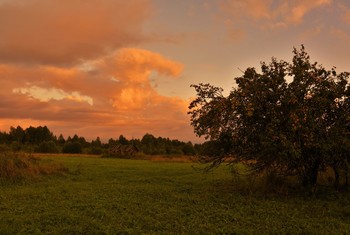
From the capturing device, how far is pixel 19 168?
24.6 metres

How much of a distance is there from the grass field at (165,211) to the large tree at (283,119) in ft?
6.57

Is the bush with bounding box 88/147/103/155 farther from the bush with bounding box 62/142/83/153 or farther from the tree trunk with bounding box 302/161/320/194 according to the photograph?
the tree trunk with bounding box 302/161/320/194

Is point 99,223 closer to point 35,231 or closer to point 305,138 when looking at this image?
point 35,231

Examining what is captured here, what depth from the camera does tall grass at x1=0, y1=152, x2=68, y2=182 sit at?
2327 cm

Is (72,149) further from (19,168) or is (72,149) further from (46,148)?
(19,168)

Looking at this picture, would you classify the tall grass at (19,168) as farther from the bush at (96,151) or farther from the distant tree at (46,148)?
the distant tree at (46,148)

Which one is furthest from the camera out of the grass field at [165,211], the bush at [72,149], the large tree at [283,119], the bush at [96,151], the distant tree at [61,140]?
the distant tree at [61,140]

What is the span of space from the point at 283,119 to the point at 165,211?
7.11m

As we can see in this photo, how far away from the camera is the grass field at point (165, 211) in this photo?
11406mm

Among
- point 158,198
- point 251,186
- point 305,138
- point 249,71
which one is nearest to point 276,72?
point 249,71

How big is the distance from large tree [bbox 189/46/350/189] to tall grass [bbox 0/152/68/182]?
12747mm

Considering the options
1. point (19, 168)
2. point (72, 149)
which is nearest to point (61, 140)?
point (72, 149)

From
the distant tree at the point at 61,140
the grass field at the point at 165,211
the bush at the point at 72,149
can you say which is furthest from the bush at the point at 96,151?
the grass field at the point at 165,211

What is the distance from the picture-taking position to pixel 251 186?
19234 mm
